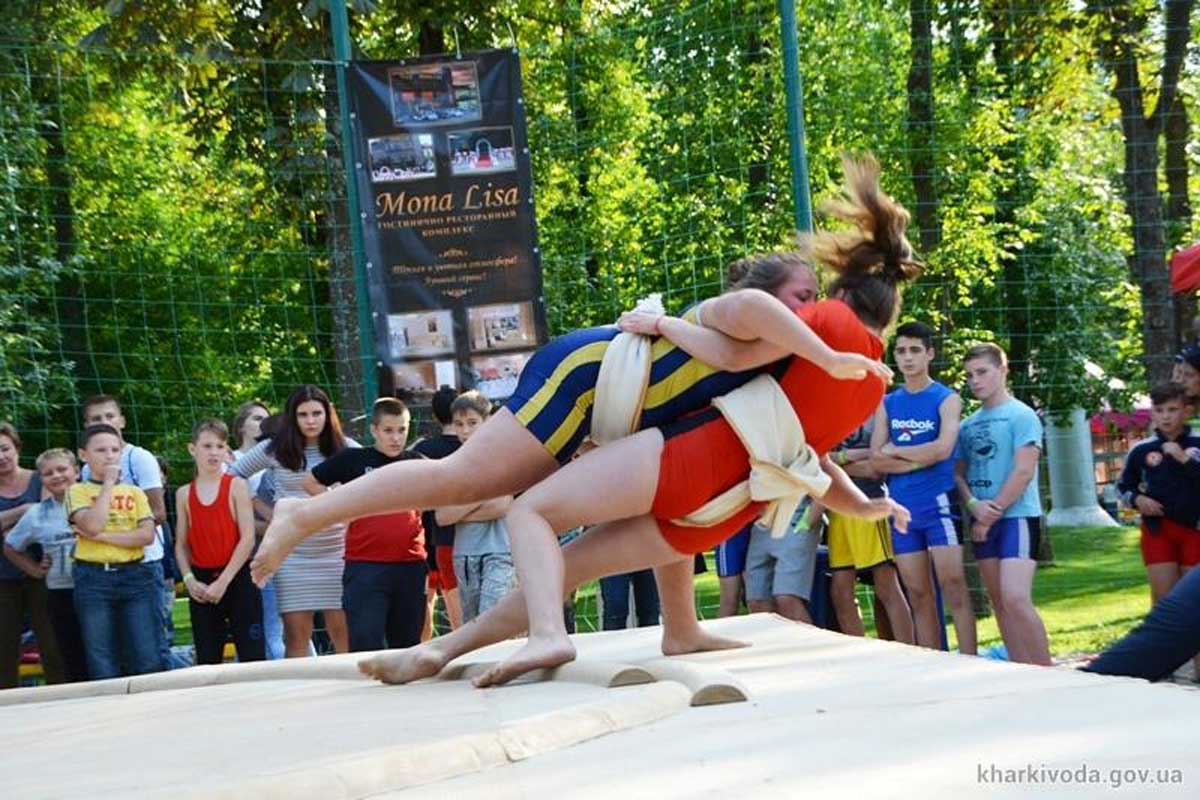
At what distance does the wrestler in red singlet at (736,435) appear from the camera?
449 cm

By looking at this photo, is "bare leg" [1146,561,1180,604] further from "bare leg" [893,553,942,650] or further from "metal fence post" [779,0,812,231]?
"metal fence post" [779,0,812,231]

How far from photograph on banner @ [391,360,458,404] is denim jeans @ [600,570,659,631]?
123 cm

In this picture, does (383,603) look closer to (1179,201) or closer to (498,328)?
(498,328)

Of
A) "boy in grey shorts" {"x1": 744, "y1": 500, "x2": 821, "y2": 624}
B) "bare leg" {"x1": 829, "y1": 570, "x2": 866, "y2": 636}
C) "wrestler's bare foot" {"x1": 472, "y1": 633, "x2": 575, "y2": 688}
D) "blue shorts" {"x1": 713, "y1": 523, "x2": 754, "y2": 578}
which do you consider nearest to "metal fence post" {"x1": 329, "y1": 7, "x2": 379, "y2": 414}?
"blue shorts" {"x1": 713, "y1": 523, "x2": 754, "y2": 578}

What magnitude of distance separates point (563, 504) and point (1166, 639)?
1.47 meters

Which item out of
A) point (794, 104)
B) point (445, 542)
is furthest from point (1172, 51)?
point (445, 542)

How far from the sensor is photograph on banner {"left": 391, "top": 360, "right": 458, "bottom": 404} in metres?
8.30

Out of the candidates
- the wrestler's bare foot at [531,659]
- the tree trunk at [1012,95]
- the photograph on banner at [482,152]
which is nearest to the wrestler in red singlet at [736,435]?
the wrestler's bare foot at [531,659]

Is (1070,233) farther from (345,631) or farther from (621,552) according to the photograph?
(621,552)

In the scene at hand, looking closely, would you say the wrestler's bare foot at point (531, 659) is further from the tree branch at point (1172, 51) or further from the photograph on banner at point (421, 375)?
the tree branch at point (1172, 51)

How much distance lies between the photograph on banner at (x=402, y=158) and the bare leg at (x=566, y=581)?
13.2ft

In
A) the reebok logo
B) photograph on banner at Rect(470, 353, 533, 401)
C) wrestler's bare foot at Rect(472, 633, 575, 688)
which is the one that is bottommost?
wrestler's bare foot at Rect(472, 633, 575, 688)

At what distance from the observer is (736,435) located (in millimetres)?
4496

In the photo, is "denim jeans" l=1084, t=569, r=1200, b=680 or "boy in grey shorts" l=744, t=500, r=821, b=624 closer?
"denim jeans" l=1084, t=569, r=1200, b=680
